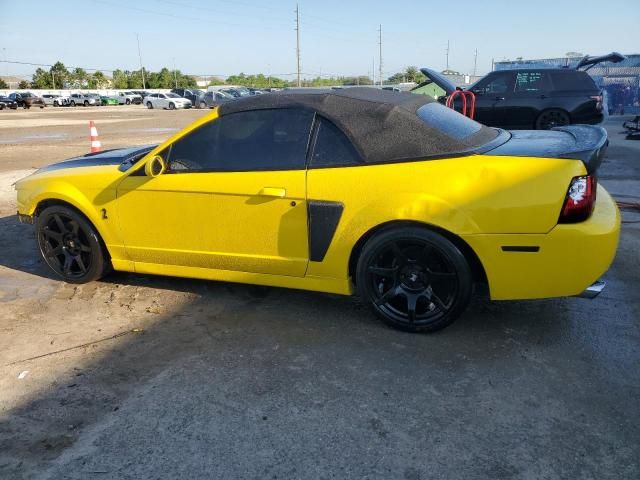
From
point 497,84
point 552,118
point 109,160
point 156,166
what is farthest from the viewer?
point 497,84

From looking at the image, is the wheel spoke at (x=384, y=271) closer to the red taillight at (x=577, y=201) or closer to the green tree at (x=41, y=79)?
the red taillight at (x=577, y=201)

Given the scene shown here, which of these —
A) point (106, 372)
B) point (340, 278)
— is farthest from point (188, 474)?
point (340, 278)

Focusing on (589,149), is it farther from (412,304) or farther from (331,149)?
(331,149)

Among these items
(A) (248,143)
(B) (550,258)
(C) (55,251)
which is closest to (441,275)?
(B) (550,258)

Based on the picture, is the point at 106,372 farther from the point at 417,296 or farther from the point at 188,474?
the point at 417,296

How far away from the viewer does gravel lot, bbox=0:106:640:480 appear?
7.63ft

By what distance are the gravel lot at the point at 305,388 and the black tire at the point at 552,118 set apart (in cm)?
795

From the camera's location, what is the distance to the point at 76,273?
4473 mm

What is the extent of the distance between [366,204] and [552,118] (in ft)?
31.2

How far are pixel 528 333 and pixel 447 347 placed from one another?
0.58 metres

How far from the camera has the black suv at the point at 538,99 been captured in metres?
11.1

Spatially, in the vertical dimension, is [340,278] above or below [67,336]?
above

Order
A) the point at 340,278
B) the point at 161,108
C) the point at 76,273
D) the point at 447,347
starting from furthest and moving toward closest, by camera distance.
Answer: the point at 161,108
the point at 76,273
the point at 340,278
the point at 447,347

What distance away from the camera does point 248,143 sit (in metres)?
3.68
